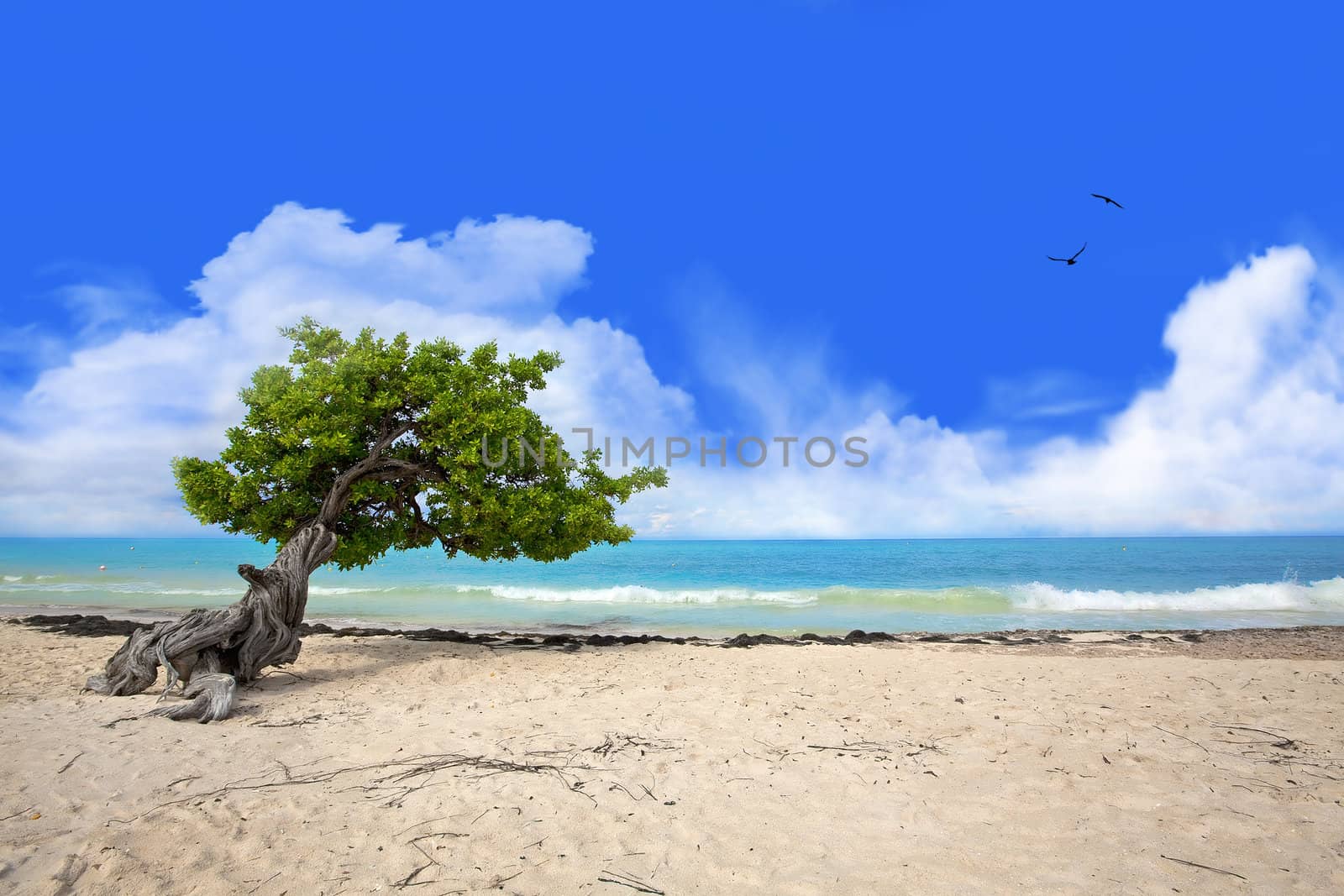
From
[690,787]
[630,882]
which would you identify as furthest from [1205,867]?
[630,882]

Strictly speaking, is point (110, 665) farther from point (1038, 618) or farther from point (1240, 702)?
point (1038, 618)

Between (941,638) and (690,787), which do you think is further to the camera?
(941,638)

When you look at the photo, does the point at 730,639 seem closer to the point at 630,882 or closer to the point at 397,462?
the point at 397,462

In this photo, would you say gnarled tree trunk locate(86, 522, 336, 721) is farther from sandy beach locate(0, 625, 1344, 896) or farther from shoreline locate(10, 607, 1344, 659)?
shoreline locate(10, 607, 1344, 659)

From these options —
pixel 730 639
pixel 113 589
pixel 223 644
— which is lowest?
pixel 113 589

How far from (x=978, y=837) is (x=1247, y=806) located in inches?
88.0

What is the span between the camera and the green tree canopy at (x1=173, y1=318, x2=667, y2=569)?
448 inches

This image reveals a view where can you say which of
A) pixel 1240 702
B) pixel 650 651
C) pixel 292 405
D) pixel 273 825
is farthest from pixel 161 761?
pixel 1240 702

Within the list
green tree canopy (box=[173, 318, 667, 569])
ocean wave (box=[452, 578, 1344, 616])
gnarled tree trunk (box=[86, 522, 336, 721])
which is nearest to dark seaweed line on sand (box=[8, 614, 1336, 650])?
green tree canopy (box=[173, 318, 667, 569])

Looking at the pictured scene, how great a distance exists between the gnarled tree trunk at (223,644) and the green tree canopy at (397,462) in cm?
149

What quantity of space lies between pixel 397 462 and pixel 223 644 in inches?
150

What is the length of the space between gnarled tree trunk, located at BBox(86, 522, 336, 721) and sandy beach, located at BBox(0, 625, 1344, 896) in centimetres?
48

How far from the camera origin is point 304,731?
22.8 ft

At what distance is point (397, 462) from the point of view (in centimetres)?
1195
